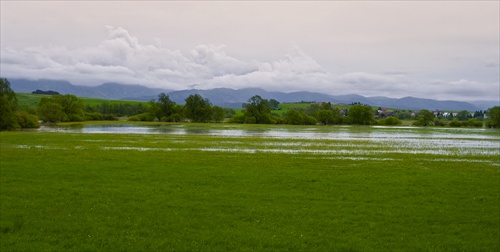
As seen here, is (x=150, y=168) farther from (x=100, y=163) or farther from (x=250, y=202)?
(x=250, y=202)

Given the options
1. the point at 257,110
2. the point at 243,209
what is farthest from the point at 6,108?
the point at 257,110

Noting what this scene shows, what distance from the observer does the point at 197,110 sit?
16038cm

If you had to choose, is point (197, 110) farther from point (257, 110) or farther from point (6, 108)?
point (6, 108)

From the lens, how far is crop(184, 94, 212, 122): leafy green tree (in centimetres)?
16012

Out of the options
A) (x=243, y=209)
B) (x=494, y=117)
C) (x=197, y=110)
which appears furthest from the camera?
(x=197, y=110)

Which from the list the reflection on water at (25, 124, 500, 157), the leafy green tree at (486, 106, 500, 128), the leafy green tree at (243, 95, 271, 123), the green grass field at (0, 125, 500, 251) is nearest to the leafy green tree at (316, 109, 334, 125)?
the leafy green tree at (243, 95, 271, 123)

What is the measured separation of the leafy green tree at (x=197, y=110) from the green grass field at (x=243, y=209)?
5304 inches

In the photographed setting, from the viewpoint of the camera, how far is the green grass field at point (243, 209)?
39.7ft

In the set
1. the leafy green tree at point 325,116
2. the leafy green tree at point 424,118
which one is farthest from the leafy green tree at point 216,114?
the leafy green tree at point 424,118

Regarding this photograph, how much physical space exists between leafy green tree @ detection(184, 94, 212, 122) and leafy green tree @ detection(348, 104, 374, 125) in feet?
203

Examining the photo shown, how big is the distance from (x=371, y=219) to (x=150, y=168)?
15.8 metres

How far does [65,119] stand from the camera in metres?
142

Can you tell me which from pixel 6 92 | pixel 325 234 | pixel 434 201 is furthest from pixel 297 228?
pixel 6 92

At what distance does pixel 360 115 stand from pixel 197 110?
69.9 meters
